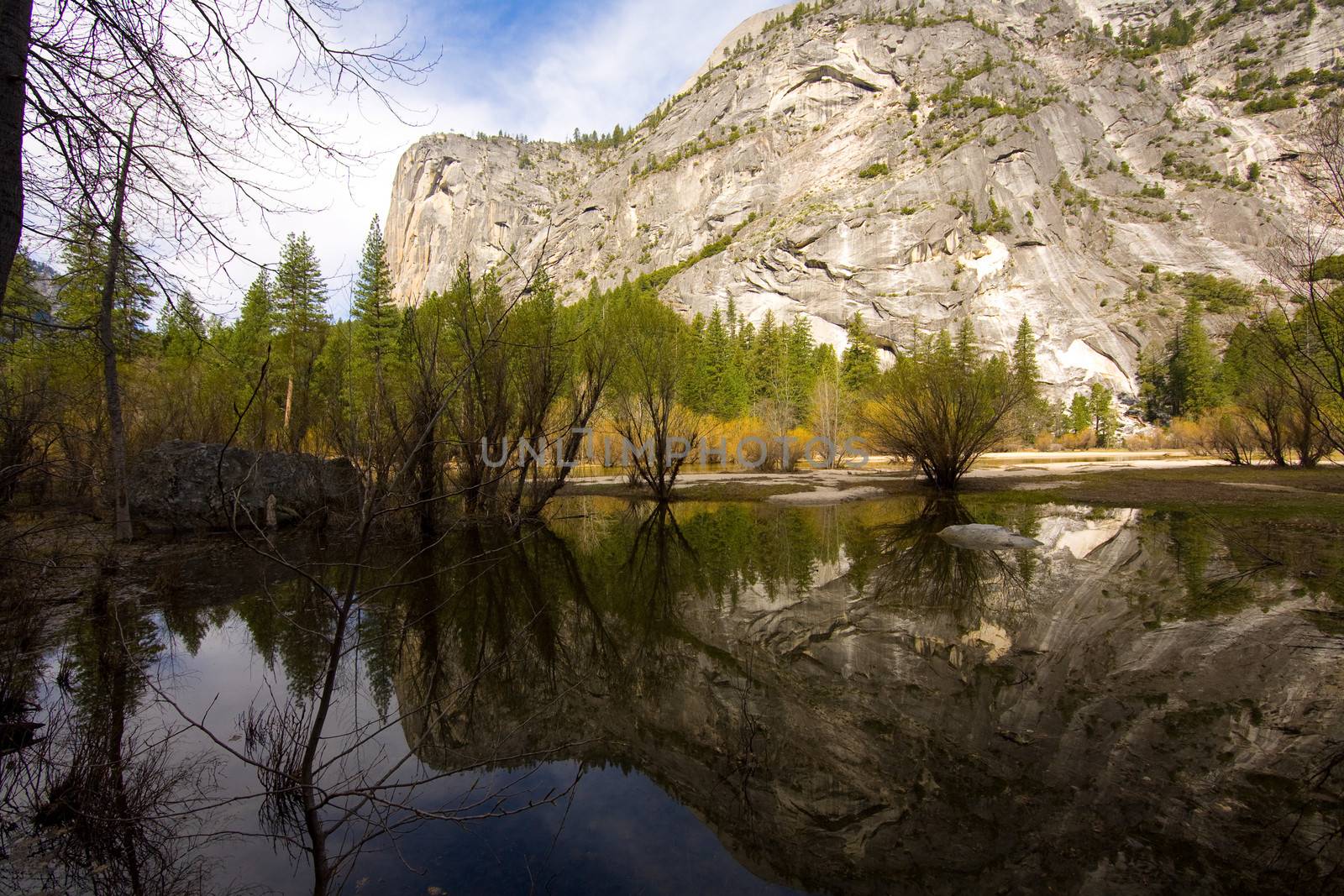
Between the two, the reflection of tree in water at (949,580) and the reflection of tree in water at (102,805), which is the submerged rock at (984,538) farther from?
the reflection of tree in water at (102,805)

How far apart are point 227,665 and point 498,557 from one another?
3.51 m

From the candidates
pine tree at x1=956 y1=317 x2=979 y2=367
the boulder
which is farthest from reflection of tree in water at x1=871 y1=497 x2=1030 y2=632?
pine tree at x1=956 y1=317 x2=979 y2=367

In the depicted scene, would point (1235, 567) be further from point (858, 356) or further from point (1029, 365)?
point (1029, 365)

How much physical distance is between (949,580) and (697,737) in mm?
3944

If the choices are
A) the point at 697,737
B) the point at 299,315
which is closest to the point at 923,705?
the point at 697,737

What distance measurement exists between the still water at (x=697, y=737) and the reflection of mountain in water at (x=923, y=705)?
18 millimetres

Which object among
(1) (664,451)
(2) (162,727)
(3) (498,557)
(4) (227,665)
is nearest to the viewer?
(2) (162,727)

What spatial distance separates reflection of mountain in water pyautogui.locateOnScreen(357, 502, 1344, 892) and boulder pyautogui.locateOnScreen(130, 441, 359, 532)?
192 inches

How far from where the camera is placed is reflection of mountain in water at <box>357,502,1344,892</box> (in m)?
2.22

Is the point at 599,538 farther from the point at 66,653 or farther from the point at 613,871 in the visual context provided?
the point at 613,871

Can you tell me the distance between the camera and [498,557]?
7.57m

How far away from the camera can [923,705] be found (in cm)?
331

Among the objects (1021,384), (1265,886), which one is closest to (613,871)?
(1265,886)

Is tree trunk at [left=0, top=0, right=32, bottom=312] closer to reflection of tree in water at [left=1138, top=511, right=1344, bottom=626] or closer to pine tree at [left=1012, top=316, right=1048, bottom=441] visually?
reflection of tree in water at [left=1138, top=511, right=1344, bottom=626]
